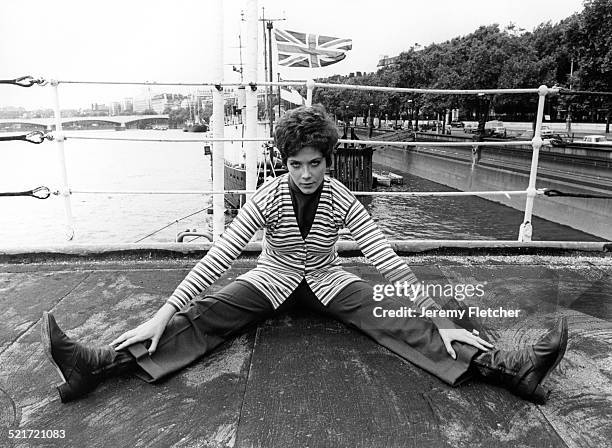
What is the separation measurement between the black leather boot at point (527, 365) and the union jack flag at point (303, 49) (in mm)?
10506

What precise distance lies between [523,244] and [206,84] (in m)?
2.55

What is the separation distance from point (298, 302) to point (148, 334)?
751 mm

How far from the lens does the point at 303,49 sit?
1131cm

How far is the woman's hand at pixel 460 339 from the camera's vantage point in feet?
5.33

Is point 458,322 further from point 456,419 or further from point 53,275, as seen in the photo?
point 53,275

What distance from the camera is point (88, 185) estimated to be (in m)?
34.0

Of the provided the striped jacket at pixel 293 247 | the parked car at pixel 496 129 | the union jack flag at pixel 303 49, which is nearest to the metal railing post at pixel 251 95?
the striped jacket at pixel 293 247

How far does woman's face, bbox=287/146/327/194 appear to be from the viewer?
5.82 feet

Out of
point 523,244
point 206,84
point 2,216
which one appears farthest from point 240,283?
point 2,216

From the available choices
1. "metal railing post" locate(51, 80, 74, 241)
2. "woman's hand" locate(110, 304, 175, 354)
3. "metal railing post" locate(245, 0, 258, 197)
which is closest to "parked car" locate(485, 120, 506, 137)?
"metal railing post" locate(245, 0, 258, 197)

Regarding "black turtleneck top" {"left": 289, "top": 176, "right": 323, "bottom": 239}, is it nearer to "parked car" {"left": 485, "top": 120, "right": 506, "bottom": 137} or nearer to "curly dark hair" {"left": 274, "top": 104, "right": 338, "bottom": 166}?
"curly dark hair" {"left": 274, "top": 104, "right": 338, "bottom": 166}

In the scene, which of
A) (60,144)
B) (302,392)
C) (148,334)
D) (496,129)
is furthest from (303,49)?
(496,129)

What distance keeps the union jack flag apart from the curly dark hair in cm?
992

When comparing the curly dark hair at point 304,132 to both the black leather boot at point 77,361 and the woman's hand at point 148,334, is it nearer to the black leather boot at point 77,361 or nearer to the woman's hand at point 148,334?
the woman's hand at point 148,334
